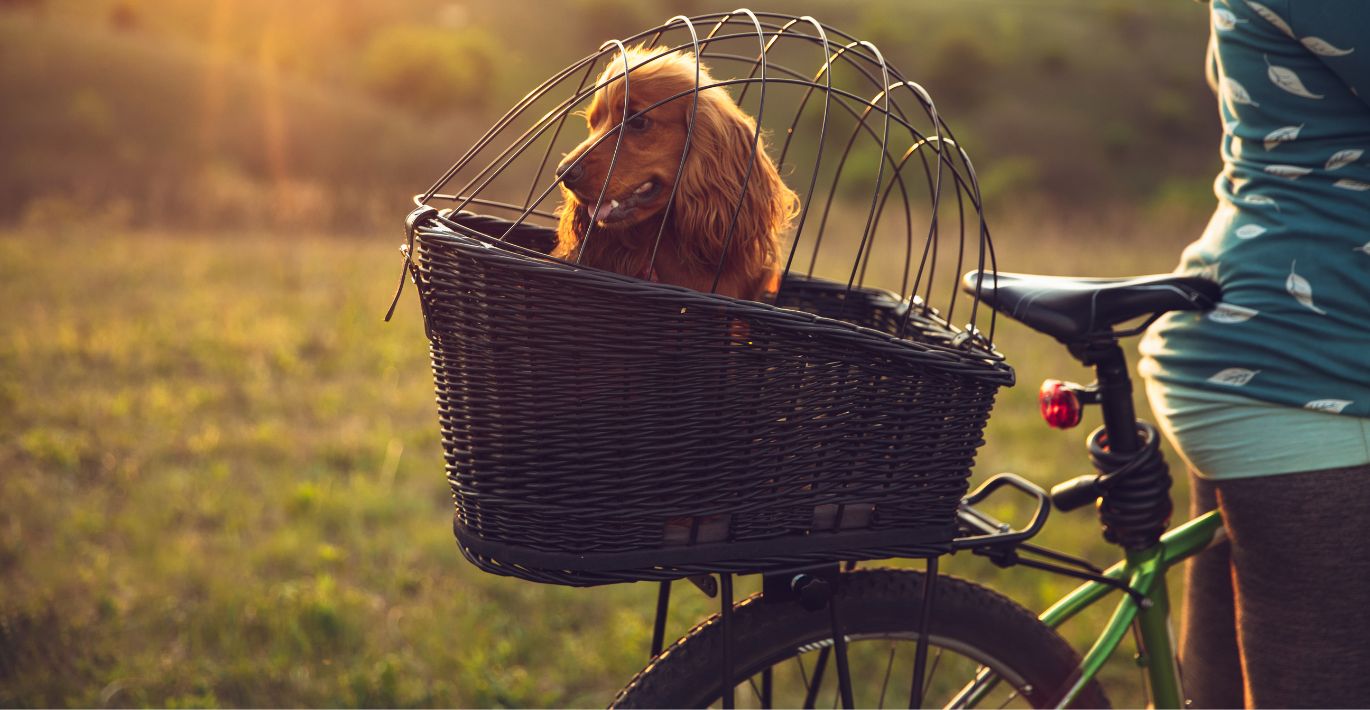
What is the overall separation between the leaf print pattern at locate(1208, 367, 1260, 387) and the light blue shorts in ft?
0.09

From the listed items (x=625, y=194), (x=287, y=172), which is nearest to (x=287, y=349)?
(x=625, y=194)

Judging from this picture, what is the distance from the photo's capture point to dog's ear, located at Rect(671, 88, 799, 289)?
6.21ft

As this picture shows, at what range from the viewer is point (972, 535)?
2.05 meters

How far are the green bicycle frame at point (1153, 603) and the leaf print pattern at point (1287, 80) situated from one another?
85 centimetres

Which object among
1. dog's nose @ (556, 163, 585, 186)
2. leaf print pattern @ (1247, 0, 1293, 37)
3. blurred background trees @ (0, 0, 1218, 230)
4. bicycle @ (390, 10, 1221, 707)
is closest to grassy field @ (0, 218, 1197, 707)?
bicycle @ (390, 10, 1221, 707)

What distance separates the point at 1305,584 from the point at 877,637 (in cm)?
82

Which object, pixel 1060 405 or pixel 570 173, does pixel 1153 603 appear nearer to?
pixel 1060 405

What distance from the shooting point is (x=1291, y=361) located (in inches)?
76.0

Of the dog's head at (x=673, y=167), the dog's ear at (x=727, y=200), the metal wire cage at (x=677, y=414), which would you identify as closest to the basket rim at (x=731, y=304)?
the metal wire cage at (x=677, y=414)

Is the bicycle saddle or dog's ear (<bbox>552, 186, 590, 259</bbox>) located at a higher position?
the bicycle saddle

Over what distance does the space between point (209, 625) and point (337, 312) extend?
435cm

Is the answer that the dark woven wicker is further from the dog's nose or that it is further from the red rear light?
the red rear light

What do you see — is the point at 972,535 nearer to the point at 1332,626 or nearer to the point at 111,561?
the point at 1332,626

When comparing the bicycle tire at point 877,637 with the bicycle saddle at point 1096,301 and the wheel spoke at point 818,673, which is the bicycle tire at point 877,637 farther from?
the bicycle saddle at point 1096,301
